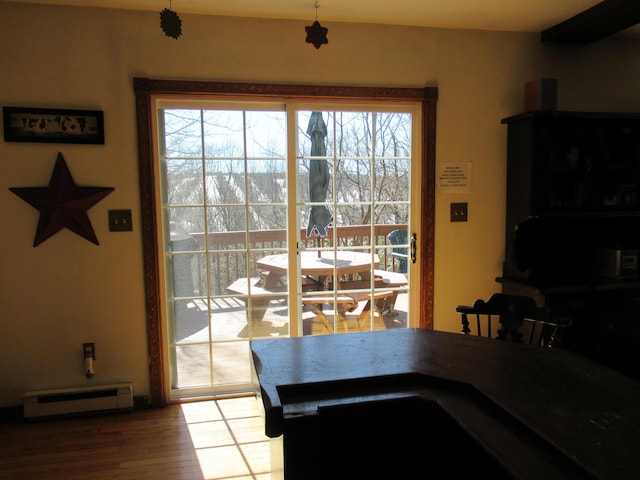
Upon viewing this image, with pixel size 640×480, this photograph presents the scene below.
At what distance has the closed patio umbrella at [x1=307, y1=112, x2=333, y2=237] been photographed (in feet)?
9.77

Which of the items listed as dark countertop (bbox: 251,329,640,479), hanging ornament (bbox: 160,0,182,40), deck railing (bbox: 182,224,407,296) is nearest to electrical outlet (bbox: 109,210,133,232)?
deck railing (bbox: 182,224,407,296)

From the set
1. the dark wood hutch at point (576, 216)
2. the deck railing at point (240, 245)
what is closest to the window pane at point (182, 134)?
the deck railing at point (240, 245)

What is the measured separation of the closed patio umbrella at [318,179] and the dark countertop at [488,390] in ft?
4.27

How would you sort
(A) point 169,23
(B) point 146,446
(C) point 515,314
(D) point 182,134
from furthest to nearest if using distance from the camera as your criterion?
(D) point 182,134
(B) point 146,446
(C) point 515,314
(A) point 169,23

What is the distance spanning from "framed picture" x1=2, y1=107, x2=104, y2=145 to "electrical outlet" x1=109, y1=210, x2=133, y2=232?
0.44 metres

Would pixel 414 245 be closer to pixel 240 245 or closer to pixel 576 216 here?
pixel 576 216

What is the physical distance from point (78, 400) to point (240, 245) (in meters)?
1.38

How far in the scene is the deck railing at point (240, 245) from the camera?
2939 mm

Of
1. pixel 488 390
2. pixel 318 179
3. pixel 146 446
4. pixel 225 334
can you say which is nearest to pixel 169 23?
pixel 318 179

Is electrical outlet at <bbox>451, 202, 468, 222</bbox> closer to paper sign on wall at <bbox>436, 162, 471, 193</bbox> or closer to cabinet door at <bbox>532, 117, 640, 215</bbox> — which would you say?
paper sign on wall at <bbox>436, 162, 471, 193</bbox>

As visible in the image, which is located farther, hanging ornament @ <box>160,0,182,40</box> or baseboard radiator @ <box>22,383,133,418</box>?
baseboard radiator @ <box>22,383,133,418</box>

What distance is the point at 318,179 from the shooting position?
301 centimetres

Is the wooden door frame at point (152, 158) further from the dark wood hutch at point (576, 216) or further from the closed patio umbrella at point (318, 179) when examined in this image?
the dark wood hutch at point (576, 216)

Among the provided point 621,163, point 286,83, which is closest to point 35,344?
point 286,83
